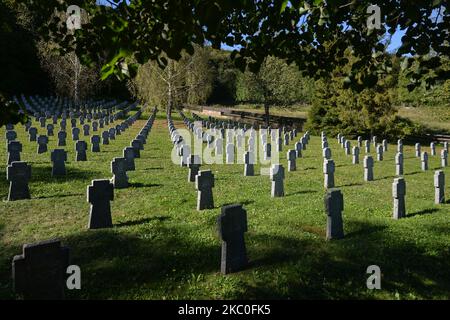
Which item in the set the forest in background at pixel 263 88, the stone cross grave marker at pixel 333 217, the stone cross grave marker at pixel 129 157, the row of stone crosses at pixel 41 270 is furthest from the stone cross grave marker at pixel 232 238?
the forest in background at pixel 263 88

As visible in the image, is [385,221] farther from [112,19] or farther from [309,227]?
[112,19]

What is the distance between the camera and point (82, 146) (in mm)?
14414

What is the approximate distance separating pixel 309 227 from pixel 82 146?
9723mm

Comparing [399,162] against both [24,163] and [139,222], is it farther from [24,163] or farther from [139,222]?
[24,163]

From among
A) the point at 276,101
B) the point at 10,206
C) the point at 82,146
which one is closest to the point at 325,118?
the point at 276,101

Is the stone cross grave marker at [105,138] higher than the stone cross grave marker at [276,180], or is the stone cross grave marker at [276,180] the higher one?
the stone cross grave marker at [105,138]


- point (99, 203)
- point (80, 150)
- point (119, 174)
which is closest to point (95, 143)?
point (80, 150)

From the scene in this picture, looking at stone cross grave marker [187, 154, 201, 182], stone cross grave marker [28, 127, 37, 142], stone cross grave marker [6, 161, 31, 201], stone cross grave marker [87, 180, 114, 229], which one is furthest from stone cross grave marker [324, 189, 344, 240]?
stone cross grave marker [28, 127, 37, 142]

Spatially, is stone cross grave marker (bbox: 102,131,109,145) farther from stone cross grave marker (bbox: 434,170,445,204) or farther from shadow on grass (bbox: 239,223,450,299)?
stone cross grave marker (bbox: 434,170,445,204)

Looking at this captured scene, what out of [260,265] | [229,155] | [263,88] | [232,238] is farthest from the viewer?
[263,88]

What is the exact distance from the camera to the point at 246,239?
669 centimetres

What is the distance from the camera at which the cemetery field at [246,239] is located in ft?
16.3

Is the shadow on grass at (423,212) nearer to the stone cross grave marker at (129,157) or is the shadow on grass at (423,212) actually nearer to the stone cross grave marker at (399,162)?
the stone cross grave marker at (399,162)

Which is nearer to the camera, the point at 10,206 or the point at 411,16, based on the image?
the point at 411,16
